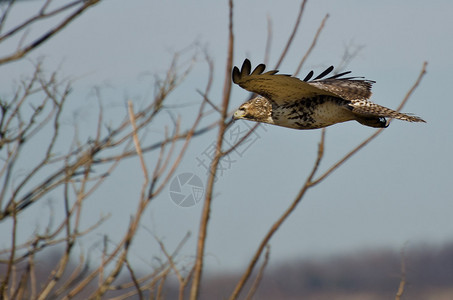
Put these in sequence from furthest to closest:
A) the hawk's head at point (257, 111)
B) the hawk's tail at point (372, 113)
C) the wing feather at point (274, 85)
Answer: the hawk's head at point (257, 111) < the wing feather at point (274, 85) < the hawk's tail at point (372, 113)

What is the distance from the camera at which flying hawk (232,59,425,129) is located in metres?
5.39

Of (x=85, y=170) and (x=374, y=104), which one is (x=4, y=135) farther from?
(x=374, y=104)

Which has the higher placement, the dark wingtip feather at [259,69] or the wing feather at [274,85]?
the dark wingtip feather at [259,69]

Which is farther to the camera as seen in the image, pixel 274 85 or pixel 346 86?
pixel 346 86

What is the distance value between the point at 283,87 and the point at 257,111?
19.0 inches

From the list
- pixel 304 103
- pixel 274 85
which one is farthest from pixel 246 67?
pixel 304 103

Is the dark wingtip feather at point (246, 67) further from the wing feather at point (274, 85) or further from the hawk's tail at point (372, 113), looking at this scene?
the hawk's tail at point (372, 113)

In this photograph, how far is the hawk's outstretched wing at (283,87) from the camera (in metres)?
5.38

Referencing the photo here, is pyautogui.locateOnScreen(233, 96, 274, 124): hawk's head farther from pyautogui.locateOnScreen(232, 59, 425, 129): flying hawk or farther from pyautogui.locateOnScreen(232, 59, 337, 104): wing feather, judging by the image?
pyautogui.locateOnScreen(232, 59, 337, 104): wing feather

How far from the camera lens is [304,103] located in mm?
5691

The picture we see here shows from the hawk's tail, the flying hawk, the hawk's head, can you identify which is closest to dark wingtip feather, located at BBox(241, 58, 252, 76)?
the flying hawk

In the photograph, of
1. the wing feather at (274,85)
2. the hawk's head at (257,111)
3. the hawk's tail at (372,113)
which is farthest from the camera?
the hawk's head at (257,111)

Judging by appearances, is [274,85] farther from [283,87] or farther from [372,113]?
[372,113]

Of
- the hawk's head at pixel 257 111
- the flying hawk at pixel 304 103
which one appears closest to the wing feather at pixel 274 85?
the flying hawk at pixel 304 103
